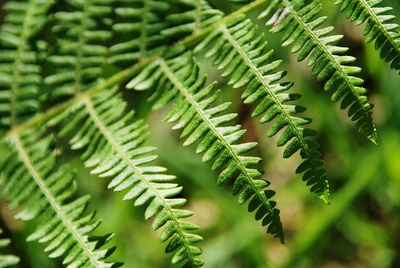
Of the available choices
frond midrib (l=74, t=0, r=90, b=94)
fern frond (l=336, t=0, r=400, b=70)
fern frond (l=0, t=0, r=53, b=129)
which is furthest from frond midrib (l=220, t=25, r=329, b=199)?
fern frond (l=0, t=0, r=53, b=129)

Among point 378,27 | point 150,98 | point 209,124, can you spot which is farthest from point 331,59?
point 150,98

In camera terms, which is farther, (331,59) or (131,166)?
(131,166)

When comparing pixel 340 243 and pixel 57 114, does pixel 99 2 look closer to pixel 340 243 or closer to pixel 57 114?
pixel 57 114

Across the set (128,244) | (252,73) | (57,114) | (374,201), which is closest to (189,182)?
(128,244)

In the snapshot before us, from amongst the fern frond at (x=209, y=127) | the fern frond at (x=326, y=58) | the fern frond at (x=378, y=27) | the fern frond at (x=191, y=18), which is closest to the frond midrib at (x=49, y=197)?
the fern frond at (x=209, y=127)

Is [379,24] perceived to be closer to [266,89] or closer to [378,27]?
[378,27]

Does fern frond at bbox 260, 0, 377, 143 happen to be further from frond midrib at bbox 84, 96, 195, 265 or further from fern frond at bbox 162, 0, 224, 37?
frond midrib at bbox 84, 96, 195, 265

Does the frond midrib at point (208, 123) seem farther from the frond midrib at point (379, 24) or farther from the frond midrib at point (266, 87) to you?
the frond midrib at point (379, 24)
